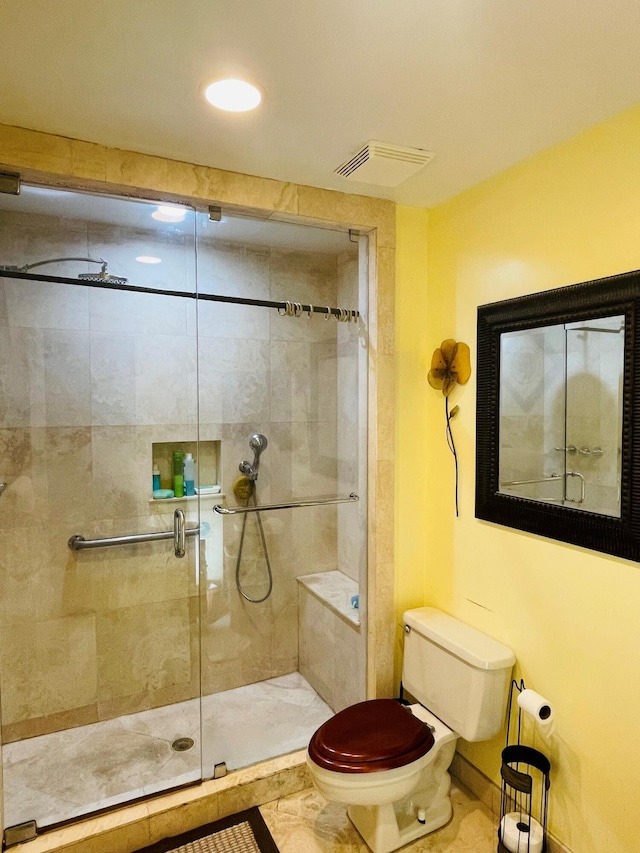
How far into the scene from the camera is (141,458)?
A: 2.51 m

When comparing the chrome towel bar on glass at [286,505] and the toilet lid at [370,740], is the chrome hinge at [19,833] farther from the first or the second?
the chrome towel bar on glass at [286,505]

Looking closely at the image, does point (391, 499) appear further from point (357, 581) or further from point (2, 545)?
point (2, 545)

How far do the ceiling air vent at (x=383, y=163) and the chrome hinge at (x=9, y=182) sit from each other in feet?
3.54

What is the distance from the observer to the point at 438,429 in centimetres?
232

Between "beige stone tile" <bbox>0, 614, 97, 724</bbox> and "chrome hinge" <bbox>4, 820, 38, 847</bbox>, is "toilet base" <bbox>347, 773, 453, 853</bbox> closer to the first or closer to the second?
"chrome hinge" <bbox>4, 820, 38, 847</bbox>

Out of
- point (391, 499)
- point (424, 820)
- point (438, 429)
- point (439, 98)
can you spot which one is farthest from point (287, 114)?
point (424, 820)

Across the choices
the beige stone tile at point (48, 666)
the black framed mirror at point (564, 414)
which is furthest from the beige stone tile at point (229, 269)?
the beige stone tile at point (48, 666)

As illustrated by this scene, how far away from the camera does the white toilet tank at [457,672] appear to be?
73.0 inches

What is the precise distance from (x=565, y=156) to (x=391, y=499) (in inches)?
56.0

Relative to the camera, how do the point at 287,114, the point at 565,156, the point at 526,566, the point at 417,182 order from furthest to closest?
the point at 417,182 < the point at 526,566 < the point at 565,156 < the point at 287,114

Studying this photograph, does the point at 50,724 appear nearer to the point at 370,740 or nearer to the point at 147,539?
the point at 147,539

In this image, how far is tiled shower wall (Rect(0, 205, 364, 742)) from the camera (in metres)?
2.29

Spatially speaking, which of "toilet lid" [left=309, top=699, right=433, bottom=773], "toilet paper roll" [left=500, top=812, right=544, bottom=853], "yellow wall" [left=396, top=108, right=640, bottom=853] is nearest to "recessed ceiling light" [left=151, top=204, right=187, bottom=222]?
"yellow wall" [left=396, top=108, right=640, bottom=853]

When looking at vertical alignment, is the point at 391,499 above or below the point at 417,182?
below
